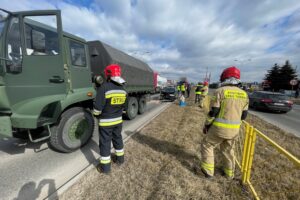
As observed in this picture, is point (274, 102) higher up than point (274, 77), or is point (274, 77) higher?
point (274, 77)

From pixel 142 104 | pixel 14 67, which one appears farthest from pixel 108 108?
pixel 142 104

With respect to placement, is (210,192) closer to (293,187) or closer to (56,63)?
(293,187)

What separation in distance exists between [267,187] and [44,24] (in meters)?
5.24

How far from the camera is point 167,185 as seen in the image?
8.45ft

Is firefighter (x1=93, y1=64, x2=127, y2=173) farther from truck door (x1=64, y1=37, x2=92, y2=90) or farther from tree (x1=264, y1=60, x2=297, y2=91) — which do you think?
tree (x1=264, y1=60, x2=297, y2=91)

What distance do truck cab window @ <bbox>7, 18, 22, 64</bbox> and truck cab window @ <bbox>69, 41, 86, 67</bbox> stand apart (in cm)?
95

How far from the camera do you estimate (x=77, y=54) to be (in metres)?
3.84

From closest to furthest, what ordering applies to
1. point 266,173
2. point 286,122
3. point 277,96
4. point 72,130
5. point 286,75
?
point 266,173 → point 72,130 → point 286,122 → point 277,96 → point 286,75

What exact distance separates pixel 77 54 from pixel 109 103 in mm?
1959

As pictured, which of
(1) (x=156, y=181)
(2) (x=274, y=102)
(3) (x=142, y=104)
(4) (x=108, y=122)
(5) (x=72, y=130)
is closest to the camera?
(1) (x=156, y=181)

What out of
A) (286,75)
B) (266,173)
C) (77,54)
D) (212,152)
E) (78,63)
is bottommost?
(266,173)

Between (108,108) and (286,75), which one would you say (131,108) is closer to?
(108,108)

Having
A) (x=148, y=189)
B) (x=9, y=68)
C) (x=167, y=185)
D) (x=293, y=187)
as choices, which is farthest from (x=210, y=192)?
(x=9, y=68)

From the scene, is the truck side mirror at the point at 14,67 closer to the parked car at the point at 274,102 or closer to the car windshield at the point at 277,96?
the parked car at the point at 274,102
